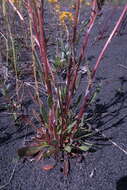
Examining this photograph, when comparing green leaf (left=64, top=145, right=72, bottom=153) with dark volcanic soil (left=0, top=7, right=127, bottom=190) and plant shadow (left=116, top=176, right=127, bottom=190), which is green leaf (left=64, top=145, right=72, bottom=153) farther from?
plant shadow (left=116, top=176, right=127, bottom=190)

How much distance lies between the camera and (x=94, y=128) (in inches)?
73.5

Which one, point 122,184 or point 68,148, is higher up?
point 68,148

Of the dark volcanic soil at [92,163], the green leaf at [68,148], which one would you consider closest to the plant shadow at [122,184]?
the dark volcanic soil at [92,163]

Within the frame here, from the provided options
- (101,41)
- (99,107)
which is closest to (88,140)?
(99,107)

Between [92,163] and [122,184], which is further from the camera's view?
[92,163]

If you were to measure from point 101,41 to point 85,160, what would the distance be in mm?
2082

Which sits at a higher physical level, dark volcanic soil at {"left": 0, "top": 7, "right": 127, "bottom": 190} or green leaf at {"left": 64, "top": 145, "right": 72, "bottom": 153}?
green leaf at {"left": 64, "top": 145, "right": 72, "bottom": 153}

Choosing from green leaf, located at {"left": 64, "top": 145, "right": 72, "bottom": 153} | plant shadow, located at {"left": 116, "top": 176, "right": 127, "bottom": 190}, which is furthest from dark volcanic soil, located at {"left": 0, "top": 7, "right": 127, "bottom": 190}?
green leaf, located at {"left": 64, "top": 145, "right": 72, "bottom": 153}

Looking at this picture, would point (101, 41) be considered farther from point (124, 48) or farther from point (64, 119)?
point (64, 119)

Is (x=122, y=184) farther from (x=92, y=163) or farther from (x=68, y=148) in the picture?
(x=68, y=148)

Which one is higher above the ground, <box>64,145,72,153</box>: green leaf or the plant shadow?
<box>64,145,72,153</box>: green leaf

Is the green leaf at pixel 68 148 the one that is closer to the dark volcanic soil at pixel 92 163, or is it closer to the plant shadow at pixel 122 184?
the dark volcanic soil at pixel 92 163

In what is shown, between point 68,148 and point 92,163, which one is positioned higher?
point 68,148

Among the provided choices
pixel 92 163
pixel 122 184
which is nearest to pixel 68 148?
pixel 92 163
